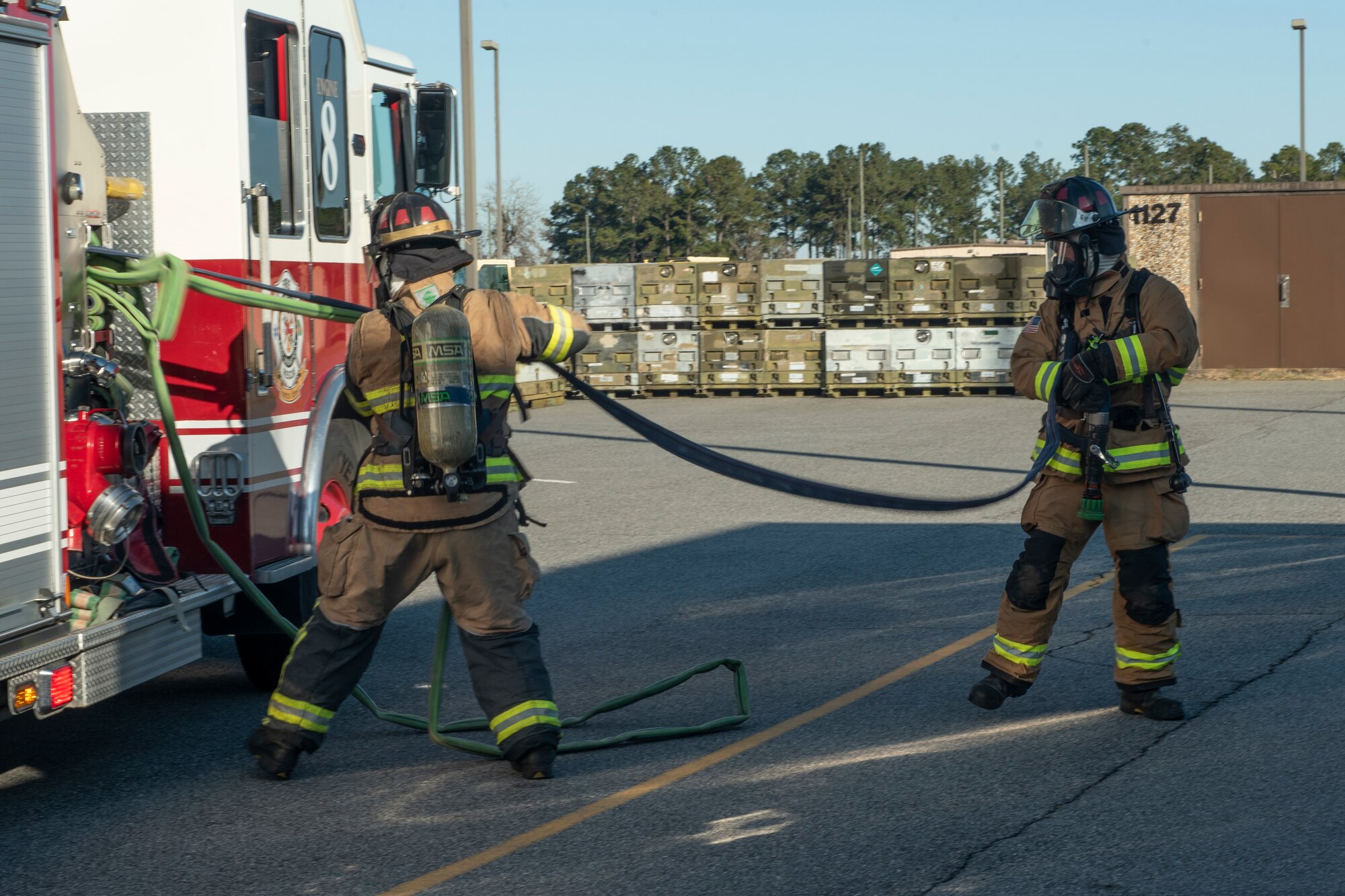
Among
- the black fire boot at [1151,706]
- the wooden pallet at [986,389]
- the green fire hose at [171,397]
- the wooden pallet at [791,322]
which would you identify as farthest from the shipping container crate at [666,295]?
the black fire boot at [1151,706]

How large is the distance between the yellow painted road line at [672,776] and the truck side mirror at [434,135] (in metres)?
3.36

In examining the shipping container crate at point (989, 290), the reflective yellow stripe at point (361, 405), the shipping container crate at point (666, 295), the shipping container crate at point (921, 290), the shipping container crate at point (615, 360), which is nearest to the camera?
the reflective yellow stripe at point (361, 405)

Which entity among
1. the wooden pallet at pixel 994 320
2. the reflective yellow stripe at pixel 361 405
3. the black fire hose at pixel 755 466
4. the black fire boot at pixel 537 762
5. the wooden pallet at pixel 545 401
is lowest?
the black fire boot at pixel 537 762

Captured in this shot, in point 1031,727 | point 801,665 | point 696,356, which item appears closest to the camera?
point 1031,727

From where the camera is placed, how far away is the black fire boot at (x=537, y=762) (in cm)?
510

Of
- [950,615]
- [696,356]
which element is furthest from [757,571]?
[696,356]

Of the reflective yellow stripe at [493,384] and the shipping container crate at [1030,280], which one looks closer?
the reflective yellow stripe at [493,384]

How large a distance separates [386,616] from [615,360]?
1882 centimetres

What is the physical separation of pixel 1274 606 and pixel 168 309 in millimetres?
5633

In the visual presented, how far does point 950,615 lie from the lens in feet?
25.5

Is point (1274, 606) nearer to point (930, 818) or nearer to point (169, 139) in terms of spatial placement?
point (930, 818)

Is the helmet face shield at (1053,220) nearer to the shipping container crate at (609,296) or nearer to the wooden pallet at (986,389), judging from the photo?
the wooden pallet at (986,389)

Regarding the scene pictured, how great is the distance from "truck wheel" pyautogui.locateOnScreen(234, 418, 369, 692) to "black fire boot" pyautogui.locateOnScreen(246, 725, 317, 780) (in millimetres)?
1008

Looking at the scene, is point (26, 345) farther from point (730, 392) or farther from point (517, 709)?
point (730, 392)
